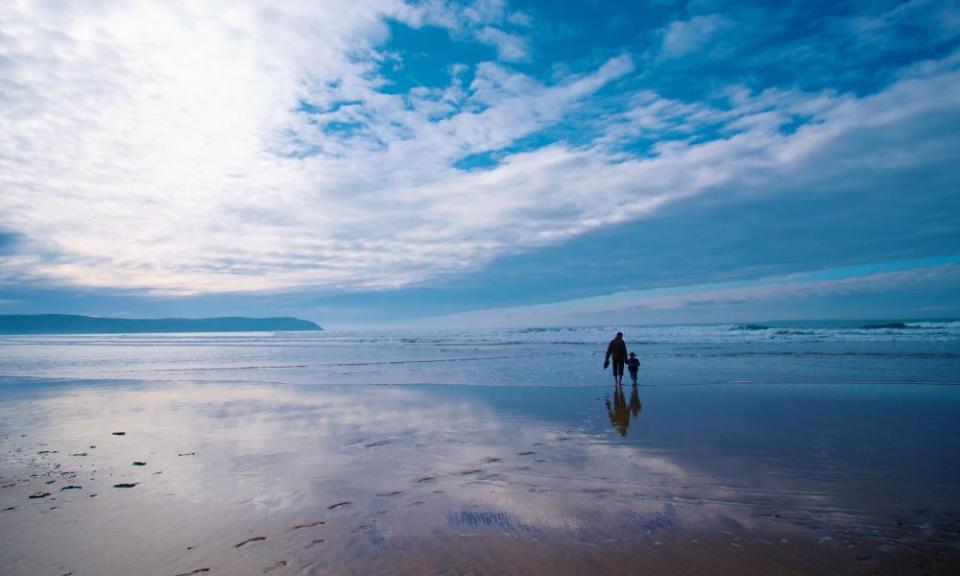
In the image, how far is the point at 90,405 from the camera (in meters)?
14.6

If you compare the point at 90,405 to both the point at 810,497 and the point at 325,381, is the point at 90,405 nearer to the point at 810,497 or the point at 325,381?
the point at 325,381

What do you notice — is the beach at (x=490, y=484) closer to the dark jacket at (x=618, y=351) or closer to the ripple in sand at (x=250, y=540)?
the ripple in sand at (x=250, y=540)

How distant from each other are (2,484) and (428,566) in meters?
7.02

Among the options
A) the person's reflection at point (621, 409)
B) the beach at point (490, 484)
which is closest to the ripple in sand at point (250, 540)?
the beach at point (490, 484)

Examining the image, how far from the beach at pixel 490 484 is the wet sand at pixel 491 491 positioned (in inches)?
1.4

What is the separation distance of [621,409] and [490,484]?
6.72 meters

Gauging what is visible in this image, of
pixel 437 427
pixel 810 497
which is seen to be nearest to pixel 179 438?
pixel 437 427

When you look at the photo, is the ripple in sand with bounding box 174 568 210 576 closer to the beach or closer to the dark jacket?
the beach

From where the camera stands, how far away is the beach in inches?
191

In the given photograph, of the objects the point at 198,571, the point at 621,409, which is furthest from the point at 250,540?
A: the point at 621,409

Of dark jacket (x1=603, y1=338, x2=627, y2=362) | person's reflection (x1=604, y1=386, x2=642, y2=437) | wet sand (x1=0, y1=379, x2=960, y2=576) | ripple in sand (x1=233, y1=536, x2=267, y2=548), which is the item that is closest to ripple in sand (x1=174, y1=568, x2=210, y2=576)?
wet sand (x1=0, y1=379, x2=960, y2=576)

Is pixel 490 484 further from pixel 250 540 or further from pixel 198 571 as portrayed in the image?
pixel 198 571

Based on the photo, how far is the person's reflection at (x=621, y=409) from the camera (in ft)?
35.4

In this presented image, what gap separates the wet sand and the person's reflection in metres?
0.11
